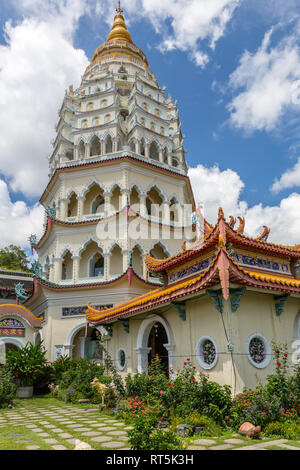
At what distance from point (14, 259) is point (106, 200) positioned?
88.4ft

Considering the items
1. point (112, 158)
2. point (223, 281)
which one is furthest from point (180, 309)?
point (112, 158)

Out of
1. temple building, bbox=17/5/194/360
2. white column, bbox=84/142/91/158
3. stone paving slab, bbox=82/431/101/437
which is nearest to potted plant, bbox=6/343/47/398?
temple building, bbox=17/5/194/360

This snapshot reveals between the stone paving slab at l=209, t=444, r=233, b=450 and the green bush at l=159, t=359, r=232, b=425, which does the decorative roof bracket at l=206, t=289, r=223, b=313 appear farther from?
the stone paving slab at l=209, t=444, r=233, b=450

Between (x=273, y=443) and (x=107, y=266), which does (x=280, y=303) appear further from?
(x=107, y=266)

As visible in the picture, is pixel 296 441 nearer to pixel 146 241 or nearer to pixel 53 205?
pixel 146 241

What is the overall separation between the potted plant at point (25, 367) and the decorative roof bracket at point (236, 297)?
11.2 metres

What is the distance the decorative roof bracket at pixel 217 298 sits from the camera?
32.1 ft

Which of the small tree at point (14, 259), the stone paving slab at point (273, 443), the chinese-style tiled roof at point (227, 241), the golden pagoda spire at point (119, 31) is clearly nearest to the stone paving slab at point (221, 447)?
the stone paving slab at point (273, 443)

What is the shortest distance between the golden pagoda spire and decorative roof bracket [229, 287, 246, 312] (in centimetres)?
3166

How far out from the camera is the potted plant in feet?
54.6

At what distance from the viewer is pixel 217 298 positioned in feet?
32.3

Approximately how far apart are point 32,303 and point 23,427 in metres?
16.7
